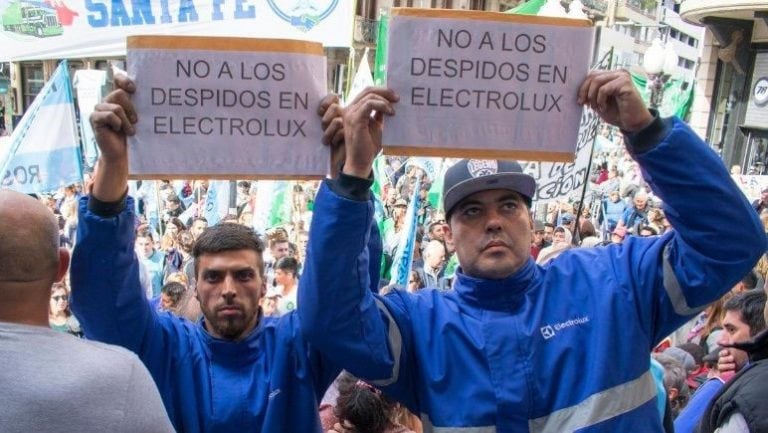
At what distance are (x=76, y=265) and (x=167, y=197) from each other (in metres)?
9.45

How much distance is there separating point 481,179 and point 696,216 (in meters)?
0.55

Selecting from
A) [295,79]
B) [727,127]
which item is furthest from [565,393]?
[727,127]

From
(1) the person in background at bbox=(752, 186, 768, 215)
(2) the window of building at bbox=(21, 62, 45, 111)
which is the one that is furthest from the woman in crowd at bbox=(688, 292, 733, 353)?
(2) the window of building at bbox=(21, 62, 45, 111)

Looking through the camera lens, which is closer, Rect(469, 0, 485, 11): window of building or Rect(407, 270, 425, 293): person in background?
Rect(407, 270, 425, 293): person in background

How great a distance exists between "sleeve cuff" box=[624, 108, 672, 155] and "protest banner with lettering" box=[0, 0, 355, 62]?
4.48 metres

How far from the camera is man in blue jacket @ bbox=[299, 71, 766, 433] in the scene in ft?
6.04

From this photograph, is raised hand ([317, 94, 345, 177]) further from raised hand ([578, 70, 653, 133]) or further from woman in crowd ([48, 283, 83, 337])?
woman in crowd ([48, 283, 83, 337])

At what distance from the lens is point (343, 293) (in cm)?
185

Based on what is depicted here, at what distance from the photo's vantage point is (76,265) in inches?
78.3

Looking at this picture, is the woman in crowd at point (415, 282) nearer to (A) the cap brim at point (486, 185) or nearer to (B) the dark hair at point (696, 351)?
(B) the dark hair at point (696, 351)

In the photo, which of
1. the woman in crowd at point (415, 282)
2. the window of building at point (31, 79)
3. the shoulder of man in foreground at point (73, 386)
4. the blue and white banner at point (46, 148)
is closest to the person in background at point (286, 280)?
the woman in crowd at point (415, 282)

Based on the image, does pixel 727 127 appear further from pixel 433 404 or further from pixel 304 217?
pixel 433 404

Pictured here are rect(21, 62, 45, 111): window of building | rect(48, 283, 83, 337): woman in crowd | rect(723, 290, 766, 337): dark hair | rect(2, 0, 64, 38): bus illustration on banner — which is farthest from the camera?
rect(21, 62, 45, 111): window of building

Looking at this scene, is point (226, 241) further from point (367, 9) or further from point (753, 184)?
point (367, 9)
